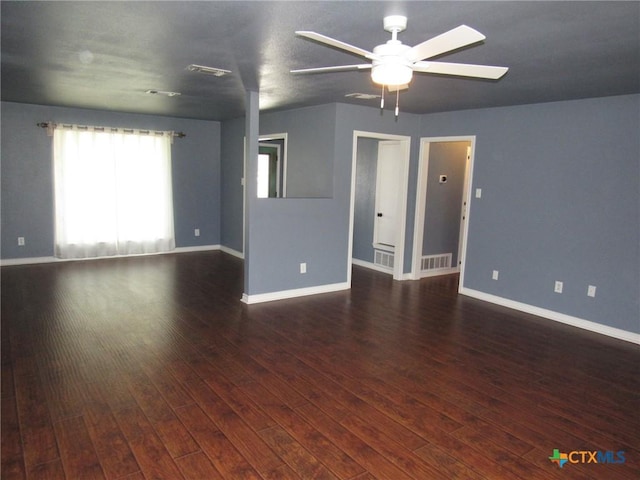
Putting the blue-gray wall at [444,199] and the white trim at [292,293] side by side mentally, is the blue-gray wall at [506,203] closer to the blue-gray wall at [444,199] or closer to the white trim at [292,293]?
the white trim at [292,293]

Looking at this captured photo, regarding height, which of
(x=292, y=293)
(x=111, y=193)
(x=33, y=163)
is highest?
(x=33, y=163)

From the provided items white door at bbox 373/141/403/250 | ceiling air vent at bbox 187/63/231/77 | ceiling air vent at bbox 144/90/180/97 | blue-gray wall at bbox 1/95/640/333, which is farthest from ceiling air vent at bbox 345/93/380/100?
ceiling air vent at bbox 144/90/180/97

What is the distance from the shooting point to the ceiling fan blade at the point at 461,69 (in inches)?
96.6

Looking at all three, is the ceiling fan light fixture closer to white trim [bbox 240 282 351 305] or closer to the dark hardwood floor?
the dark hardwood floor

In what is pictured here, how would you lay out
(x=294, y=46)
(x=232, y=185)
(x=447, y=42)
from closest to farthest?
(x=447, y=42) < (x=294, y=46) < (x=232, y=185)

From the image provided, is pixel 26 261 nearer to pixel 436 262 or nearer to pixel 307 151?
pixel 307 151

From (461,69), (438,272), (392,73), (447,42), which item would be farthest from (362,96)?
(438,272)

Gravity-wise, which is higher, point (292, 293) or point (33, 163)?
point (33, 163)

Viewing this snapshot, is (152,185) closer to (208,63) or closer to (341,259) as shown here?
(341,259)

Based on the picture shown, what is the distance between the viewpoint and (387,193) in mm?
6645

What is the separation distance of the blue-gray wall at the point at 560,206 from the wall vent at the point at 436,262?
0.94 meters

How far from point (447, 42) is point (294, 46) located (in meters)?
1.24

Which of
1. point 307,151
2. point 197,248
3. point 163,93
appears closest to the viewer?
point 163,93

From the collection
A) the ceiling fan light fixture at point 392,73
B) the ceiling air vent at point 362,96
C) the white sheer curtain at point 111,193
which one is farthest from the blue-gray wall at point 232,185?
the ceiling fan light fixture at point 392,73
